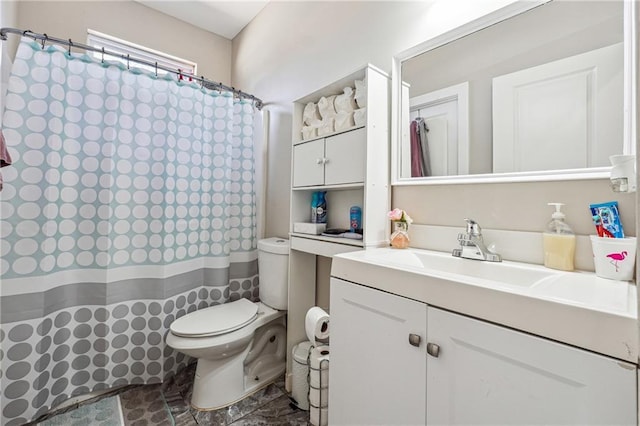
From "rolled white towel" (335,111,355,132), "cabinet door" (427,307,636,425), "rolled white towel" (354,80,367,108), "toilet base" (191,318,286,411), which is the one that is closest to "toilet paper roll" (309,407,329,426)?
"toilet base" (191,318,286,411)

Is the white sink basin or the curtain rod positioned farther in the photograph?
the curtain rod

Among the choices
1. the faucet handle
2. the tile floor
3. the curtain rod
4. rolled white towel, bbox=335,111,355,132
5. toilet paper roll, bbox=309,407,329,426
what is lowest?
the tile floor

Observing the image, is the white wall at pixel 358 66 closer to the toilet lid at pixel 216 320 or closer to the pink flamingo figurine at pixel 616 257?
the pink flamingo figurine at pixel 616 257

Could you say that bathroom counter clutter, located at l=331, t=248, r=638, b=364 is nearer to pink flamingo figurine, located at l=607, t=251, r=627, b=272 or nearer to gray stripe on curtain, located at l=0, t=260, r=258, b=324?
pink flamingo figurine, located at l=607, t=251, r=627, b=272

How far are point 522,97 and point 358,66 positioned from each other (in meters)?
0.81

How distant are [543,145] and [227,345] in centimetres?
159

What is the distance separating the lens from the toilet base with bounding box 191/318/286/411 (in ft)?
4.71

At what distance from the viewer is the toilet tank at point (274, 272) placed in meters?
1.62

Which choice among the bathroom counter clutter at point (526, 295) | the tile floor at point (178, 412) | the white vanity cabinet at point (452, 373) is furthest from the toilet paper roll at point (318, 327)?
the tile floor at point (178, 412)

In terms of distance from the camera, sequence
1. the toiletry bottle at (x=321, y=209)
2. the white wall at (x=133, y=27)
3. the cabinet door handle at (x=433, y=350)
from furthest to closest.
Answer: the white wall at (x=133, y=27) → the toiletry bottle at (x=321, y=209) → the cabinet door handle at (x=433, y=350)

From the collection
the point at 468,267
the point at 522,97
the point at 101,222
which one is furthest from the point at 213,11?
the point at 468,267

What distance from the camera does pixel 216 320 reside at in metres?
1.48

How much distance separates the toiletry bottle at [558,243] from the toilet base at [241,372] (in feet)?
4.77

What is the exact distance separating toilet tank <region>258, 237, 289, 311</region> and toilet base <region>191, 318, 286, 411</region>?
→ 0.58 feet
